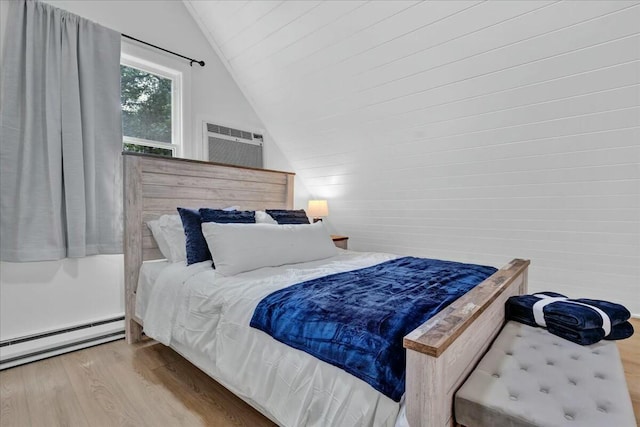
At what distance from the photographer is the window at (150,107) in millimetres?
2760

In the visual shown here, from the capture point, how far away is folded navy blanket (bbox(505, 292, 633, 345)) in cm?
137

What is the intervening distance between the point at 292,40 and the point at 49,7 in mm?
1738

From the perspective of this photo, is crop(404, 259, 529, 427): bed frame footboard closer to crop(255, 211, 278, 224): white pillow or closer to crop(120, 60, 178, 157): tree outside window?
crop(255, 211, 278, 224): white pillow

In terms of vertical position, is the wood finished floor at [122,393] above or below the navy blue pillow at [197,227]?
below

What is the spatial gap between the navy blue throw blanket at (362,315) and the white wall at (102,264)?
1803 mm

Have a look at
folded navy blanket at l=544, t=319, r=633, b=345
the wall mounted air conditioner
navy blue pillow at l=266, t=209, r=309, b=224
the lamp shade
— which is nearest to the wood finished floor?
folded navy blanket at l=544, t=319, r=633, b=345

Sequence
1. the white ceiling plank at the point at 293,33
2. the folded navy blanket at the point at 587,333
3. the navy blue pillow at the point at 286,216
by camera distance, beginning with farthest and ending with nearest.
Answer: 1. the navy blue pillow at the point at 286,216
2. the white ceiling plank at the point at 293,33
3. the folded navy blanket at the point at 587,333

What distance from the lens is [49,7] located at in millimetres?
2229

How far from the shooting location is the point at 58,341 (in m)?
2.26

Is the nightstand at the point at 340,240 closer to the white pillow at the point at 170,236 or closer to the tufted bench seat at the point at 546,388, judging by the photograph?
the white pillow at the point at 170,236

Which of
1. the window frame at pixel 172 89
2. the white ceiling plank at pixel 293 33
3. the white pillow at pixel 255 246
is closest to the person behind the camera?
the white pillow at pixel 255 246

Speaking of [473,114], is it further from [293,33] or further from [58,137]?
[58,137]

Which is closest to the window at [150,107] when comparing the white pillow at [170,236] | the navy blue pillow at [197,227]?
the white pillow at [170,236]

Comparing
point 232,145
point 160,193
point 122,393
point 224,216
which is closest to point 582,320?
point 224,216
